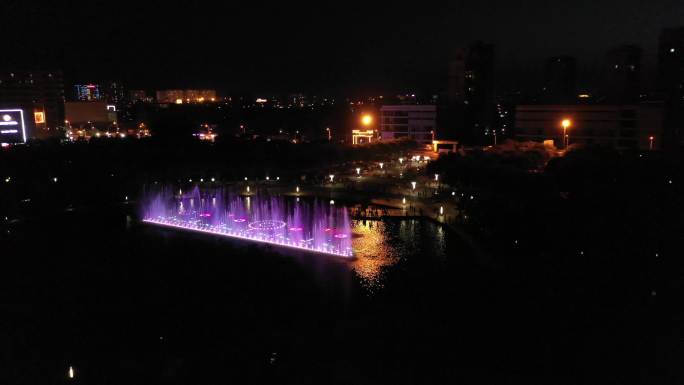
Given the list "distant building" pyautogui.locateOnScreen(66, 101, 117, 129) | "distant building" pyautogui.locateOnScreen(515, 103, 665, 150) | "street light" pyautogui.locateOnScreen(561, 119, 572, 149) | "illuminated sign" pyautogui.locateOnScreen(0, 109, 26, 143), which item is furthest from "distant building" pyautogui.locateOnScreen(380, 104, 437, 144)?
"distant building" pyautogui.locateOnScreen(66, 101, 117, 129)

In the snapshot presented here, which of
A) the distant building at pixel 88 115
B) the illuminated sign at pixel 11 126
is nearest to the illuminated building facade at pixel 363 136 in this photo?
the illuminated sign at pixel 11 126

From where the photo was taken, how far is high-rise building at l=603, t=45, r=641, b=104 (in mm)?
56906

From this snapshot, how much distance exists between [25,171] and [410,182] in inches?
646

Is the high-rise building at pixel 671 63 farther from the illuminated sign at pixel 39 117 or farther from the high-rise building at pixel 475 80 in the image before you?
the illuminated sign at pixel 39 117

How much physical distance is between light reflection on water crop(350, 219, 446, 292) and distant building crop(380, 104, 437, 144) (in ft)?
88.1

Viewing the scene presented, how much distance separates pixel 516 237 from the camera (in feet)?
46.2

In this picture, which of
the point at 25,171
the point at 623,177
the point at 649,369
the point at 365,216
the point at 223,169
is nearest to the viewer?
the point at 649,369

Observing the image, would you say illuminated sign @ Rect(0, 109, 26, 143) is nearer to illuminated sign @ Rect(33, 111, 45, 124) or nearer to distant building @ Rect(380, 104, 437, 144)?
illuminated sign @ Rect(33, 111, 45, 124)

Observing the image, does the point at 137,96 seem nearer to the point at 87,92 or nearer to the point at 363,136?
the point at 87,92

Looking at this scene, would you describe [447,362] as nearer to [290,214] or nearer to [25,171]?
[290,214]

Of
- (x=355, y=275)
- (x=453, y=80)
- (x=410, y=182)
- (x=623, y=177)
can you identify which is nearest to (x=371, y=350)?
(x=355, y=275)

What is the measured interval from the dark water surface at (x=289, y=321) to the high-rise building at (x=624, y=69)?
51.7 meters

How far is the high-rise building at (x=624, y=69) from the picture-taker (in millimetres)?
56906

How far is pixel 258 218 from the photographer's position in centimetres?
1895
